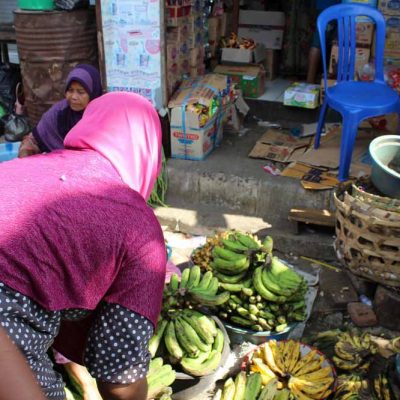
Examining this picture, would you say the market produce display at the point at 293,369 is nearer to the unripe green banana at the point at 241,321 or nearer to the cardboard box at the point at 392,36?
the unripe green banana at the point at 241,321

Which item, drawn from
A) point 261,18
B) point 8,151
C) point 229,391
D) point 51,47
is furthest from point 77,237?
point 261,18

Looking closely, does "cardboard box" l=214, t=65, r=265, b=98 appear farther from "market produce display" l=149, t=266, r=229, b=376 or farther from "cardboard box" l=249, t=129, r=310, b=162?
"market produce display" l=149, t=266, r=229, b=376

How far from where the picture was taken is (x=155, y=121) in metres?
2.04

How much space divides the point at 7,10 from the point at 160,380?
256 inches

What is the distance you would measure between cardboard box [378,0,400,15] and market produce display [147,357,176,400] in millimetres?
4237

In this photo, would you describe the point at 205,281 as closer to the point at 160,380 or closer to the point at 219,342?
the point at 219,342

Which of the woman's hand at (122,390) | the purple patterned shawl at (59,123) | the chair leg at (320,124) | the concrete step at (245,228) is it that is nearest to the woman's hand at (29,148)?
the purple patterned shawl at (59,123)

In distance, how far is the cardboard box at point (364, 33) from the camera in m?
5.25

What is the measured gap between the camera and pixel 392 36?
5.27 metres

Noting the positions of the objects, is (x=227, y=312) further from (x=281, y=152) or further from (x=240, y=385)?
(x=281, y=152)

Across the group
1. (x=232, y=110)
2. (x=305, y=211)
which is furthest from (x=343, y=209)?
(x=232, y=110)

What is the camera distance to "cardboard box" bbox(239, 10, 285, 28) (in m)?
7.28

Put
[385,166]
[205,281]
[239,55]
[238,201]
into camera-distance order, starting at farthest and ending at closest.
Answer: [239,55], [238,201], [385,166], [205,281]

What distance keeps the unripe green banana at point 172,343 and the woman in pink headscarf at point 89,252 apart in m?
0.93
